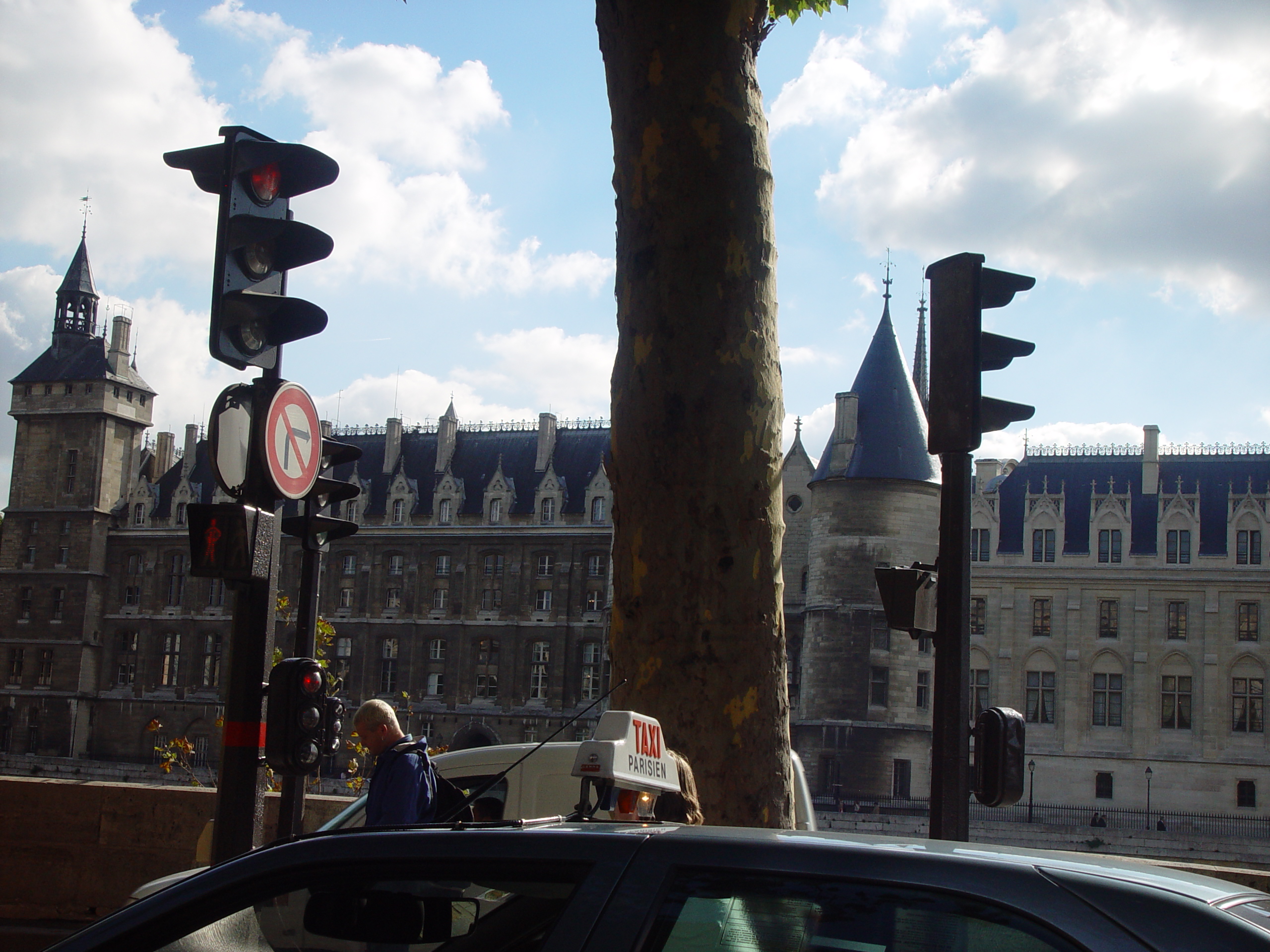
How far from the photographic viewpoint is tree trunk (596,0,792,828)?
4.61 meters

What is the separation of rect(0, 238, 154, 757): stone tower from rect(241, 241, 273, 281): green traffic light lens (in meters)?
56.8

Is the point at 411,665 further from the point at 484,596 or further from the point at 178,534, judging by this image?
the point at 178,534

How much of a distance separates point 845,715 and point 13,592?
39.8m

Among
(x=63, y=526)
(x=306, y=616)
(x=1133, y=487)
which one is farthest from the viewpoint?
(x=63, y=526)

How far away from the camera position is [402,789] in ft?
15.6

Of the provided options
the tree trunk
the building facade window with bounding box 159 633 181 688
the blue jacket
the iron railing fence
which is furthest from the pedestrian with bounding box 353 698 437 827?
the building facade window with bounding box 159 633 181 688

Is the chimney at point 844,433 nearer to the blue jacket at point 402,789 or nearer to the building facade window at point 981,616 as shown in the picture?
the building facade window at point 981,616

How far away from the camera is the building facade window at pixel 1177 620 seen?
44.3 m

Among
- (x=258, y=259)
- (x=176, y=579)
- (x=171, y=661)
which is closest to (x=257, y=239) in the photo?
(x=258, y=259)

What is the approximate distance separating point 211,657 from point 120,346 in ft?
53.3

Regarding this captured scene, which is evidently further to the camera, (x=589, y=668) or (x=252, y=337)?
(x=589, y=668)

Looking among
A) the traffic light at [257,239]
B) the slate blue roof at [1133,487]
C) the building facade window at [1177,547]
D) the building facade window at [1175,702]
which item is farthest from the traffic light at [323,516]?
the building facade window at [1177,547]

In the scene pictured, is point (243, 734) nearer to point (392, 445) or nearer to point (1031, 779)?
point (1031, 779)

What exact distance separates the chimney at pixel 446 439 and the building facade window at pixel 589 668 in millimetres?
11001
